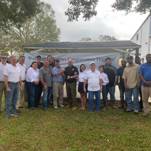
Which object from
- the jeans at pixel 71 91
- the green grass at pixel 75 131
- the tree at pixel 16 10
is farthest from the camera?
the tree at pixel 16 10

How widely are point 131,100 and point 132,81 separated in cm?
76

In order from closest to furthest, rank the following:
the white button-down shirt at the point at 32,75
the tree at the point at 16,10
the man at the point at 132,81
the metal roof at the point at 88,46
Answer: the man at the point at 132,81
the white button-down shirt at the point at 32,75
the metal roof at the point at 88,46
the tree at the point at 16,10

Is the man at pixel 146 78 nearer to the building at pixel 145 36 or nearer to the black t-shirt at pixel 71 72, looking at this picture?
the black t-shirt at pixel 71 72

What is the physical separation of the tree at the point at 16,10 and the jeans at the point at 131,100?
26.7 feet

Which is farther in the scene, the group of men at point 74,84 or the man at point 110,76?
the man at point 110,76

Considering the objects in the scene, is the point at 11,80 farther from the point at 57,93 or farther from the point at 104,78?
the point at 104,78

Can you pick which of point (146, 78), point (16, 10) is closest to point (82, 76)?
point (146, 78)

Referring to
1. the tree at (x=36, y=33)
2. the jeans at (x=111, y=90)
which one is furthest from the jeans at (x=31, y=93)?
the tree at (x=36, y=33)

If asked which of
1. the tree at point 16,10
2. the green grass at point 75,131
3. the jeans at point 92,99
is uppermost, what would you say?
the tree at point 16,10

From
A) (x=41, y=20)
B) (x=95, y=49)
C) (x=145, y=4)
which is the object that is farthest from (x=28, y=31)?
(x=145, y=4)

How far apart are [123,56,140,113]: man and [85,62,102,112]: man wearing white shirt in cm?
98

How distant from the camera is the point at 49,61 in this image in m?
13.6

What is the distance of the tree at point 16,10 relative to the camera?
59.2 ft

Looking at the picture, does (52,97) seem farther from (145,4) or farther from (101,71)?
(145,4)
